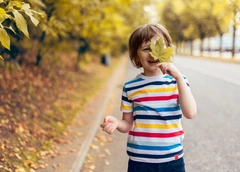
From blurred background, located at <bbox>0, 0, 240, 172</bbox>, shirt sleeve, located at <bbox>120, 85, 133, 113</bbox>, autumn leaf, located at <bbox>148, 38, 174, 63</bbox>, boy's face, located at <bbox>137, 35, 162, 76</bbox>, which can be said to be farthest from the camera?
blurred background, located at <bbox>0, 0, 240, 172</bbox>

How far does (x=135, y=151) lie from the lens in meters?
2.19

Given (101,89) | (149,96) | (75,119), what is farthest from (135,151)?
(101,89)

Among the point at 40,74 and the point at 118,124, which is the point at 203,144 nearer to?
the point at 118,124

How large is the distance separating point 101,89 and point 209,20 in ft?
111

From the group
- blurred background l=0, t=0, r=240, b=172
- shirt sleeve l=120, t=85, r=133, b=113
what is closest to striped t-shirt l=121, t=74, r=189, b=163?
shirt sleeve l=120, t=85, r=133, b=113

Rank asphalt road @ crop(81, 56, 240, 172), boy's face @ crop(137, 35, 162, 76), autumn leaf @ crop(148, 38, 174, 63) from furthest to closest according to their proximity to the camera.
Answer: asphalt road @ crop(81, 56, 240, 172) < boy's face @ crop(137, 35, 162, 76) < autumn leaf @ crop(148, 38, 174, 63)

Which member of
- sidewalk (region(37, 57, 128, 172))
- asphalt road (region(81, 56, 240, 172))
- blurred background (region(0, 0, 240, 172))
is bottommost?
asphalt road (region(81, 56, 240, 172))

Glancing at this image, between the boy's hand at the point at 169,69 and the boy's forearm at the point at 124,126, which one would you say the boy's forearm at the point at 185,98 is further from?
the boy's forearm at the point at 124,126

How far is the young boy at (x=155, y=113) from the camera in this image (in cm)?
212

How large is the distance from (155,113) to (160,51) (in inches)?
15.5

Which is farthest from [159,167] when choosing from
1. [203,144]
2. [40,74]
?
[40,74]

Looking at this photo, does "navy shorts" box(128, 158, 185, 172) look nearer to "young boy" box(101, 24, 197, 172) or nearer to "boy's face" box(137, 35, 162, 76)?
"young boy" box(101, 24, 197, 172)

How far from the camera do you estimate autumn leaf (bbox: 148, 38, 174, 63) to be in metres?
1.96

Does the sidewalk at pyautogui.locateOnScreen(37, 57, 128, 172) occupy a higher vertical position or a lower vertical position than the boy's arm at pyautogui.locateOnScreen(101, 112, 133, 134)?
lower
